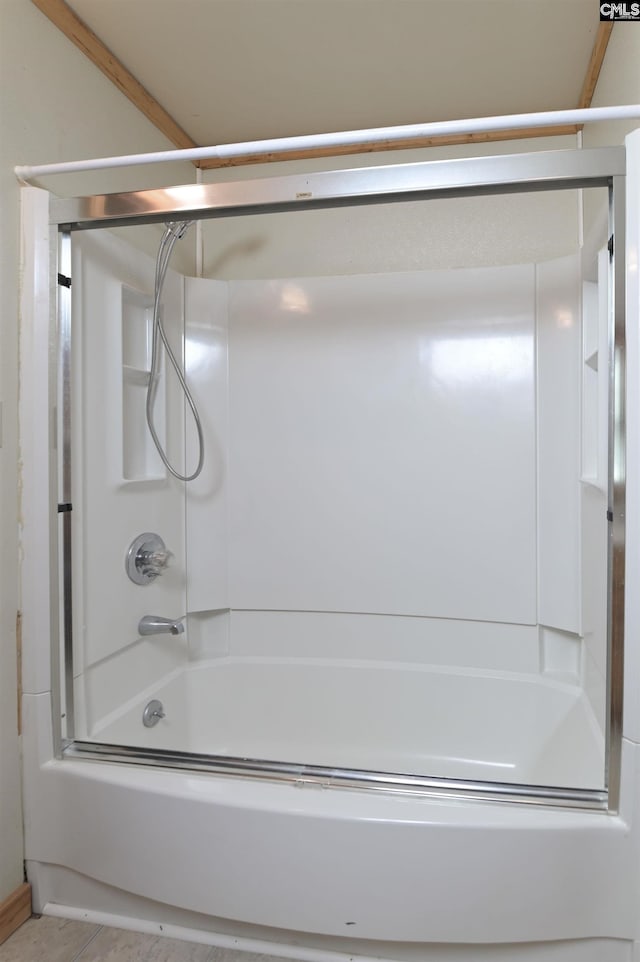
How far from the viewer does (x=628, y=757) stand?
1311 millimetres

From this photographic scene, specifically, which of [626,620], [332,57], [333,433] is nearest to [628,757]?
[626,620]

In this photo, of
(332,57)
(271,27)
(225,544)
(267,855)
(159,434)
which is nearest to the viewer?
(267,855)

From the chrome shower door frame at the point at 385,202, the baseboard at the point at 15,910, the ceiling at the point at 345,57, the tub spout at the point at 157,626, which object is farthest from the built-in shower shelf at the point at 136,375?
the baseboard at the point at 15,910

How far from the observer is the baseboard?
1517 millimetres

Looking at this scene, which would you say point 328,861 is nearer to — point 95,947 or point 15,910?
point 95,947

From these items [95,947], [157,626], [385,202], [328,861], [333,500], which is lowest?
[95,947]

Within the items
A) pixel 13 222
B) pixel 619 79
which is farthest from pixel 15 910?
pixel 619 79

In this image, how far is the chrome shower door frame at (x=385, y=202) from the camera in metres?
1.31

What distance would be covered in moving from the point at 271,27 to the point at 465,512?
1.60 meters

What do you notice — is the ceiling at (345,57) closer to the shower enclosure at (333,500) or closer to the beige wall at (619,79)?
the beige wall at (619,79)

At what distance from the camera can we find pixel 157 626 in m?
1.97

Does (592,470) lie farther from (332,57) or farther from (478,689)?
(332,57)

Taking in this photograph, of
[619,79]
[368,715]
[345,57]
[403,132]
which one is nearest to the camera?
[403,132]

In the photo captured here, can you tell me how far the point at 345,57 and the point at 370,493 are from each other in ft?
4.56
